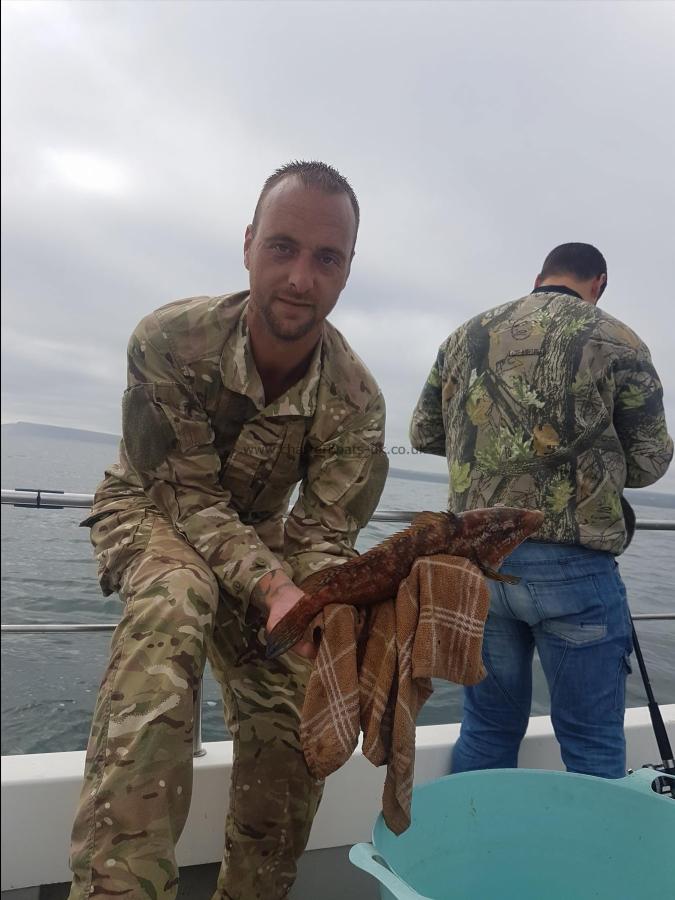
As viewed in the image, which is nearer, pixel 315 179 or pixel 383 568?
pixel 383 568

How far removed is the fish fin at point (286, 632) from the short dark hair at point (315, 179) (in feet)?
4.97

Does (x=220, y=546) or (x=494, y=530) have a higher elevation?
(x=494, y=530)

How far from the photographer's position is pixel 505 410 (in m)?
2.90

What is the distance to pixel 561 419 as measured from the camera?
9.09 feet

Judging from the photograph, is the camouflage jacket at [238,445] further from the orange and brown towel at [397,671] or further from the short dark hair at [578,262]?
the short dark hair at [578,262]

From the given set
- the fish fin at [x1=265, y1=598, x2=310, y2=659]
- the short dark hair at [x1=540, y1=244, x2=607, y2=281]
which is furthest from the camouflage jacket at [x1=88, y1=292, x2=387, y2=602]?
the short dark hair at [x1=540, y1=244, x2=607, y2=281]

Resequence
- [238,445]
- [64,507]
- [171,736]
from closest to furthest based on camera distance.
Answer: [171,736] → [238,445] → [64,507]

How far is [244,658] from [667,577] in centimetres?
587

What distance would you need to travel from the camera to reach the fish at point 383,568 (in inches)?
75.7

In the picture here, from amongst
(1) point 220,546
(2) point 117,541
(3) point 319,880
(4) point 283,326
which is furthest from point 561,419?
(3) point 319,880

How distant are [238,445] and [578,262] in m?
1.87

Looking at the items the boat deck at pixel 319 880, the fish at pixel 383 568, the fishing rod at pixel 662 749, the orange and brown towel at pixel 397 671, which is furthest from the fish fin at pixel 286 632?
the fishing rod at pixel 662 749

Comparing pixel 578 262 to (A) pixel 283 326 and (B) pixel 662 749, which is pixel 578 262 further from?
(B) pixel 662 749

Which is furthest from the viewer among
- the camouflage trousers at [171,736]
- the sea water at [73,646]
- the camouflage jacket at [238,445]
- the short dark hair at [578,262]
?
the sea water at [73,646]
